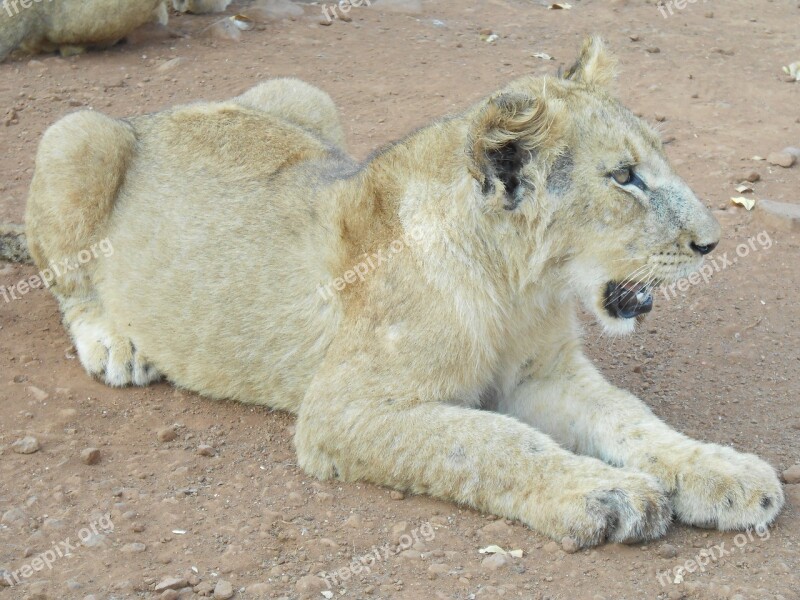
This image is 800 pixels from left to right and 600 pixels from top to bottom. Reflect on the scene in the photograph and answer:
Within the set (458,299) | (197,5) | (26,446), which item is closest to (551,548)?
(458,299)

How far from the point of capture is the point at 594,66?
6.09 m

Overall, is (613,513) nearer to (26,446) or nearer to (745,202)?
(26,446)

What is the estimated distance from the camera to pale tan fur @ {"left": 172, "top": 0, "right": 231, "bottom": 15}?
1359 cm

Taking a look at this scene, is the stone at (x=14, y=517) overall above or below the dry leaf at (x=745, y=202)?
above

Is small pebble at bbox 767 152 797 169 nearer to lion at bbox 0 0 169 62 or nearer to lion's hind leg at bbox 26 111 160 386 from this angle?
lion's hind leg at bbox 26 111 160 386

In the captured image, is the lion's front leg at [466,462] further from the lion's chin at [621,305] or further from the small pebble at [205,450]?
the lion's chin at [621,305]

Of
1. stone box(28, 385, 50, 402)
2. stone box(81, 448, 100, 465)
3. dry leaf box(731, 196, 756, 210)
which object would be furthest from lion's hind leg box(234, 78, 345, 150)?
dry leaf box(731, 196, 756, 210)

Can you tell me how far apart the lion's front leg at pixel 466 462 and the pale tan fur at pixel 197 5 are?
8.96m

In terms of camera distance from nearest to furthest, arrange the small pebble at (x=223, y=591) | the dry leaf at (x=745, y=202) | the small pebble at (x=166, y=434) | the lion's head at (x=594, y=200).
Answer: the small pebble at (x=223, y=591) < the lion's head at (x=594, y=200) < the small pebble at (x=166, y=434) < the dry leaf at (x=745, y=202)

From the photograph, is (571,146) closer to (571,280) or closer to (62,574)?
(571,280)

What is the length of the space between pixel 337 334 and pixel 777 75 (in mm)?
7887

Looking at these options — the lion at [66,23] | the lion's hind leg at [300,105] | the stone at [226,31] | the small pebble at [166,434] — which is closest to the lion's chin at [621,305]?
the small pebble at [166,434]

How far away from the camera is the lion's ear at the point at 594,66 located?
6086mm

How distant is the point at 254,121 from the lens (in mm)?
7039
